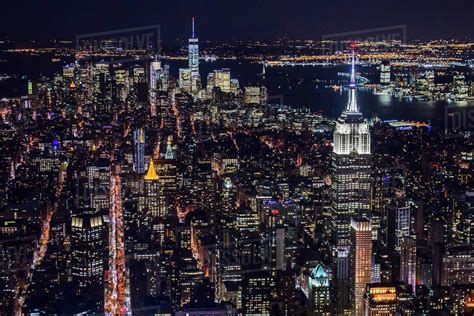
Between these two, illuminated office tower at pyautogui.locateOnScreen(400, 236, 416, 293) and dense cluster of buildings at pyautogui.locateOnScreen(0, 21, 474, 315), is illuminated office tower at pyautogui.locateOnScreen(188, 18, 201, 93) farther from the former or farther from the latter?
illuminated office tower at pyautogui.locateOnScreen(400, 236, 416, 293)

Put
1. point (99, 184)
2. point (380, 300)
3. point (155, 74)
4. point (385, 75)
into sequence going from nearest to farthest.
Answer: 1. point (380, 300)
2. point (99, 184)
3. point (385, 75)
4. point (155, 74)

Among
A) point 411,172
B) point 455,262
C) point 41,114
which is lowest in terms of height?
point 455,262

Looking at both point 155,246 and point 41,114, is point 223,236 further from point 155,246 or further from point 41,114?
point 41,114

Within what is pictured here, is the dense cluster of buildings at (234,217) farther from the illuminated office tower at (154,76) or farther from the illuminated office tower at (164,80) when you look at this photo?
the illuminated office tower at (164,80)

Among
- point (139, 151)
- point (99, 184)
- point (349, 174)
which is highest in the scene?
point (139, 151)

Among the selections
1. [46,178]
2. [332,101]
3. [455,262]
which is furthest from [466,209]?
[332,101]

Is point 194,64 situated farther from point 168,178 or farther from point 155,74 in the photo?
point 168,178

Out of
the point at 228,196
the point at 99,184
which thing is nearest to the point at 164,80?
the point at 99,184
